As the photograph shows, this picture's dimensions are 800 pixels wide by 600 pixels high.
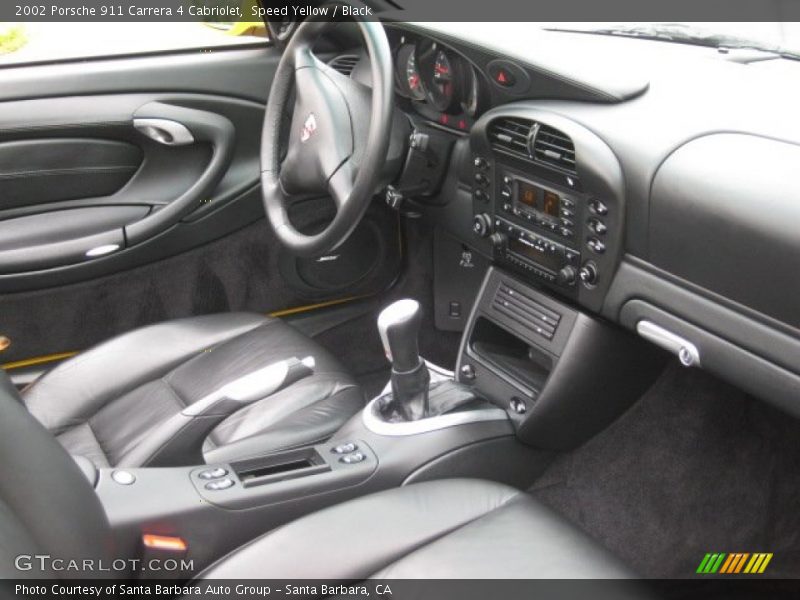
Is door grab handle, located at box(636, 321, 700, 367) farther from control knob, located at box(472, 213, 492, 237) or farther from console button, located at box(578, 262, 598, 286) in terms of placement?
control knob, located at box(472, 213, 492, 237)

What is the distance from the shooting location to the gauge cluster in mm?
1849

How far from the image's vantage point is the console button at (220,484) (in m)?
1.39

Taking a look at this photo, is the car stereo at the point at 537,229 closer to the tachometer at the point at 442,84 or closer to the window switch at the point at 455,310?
the tachometer at the point at 442,84

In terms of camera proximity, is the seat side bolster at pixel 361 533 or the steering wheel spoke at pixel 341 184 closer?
the seat side bolster at pixel 361 533

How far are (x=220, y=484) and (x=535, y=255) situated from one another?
702 millimetres

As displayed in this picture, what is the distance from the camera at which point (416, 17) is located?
194cm

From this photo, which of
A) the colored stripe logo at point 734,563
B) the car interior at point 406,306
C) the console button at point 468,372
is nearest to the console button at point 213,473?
the car interior at point 406,306

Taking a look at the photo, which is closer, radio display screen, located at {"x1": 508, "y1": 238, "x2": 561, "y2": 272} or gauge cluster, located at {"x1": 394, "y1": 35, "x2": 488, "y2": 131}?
radio display screen, located at {"x1": 508, "y1": 238, "x2": 561, "y2": 272}

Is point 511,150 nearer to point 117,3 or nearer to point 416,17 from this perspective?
point 416,17

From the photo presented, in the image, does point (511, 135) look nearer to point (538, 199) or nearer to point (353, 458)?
point (538, 199)

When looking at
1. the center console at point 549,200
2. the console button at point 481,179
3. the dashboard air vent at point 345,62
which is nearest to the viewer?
the center console at point 549,200

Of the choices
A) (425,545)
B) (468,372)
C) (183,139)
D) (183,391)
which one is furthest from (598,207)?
(183,139)

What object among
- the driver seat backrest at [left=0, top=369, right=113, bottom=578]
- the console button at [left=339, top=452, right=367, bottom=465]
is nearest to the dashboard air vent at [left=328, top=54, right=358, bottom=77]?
the console button at [left=339, top=452, right=367, bottom=465]

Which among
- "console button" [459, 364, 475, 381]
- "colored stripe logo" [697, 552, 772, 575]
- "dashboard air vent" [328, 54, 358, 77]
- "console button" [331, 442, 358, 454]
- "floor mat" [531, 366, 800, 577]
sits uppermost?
"dashboard air vent" [328, 54, 358, 77]
